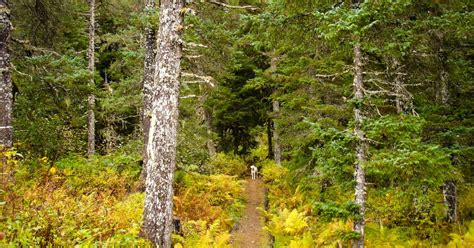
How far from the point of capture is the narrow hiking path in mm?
11758

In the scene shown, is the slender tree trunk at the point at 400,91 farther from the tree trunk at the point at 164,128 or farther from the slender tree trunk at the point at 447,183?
the tree trunk at the point at 164,128

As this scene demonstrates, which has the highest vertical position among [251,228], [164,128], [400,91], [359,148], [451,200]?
[400,91]

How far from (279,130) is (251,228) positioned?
14.1 feet

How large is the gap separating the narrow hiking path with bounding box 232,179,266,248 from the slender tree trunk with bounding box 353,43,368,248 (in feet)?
14.9

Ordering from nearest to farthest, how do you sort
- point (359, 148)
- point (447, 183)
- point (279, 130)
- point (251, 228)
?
point (359, 148)
point (447, 183)
point (251, 228)
point (279, 130)

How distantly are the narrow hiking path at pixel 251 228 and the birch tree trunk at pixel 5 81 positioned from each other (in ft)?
23.5

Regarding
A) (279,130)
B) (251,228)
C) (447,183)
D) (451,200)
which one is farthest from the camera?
(279,130)

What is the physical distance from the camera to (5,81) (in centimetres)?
1007

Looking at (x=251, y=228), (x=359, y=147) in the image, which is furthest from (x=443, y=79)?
(x=251, y=228)

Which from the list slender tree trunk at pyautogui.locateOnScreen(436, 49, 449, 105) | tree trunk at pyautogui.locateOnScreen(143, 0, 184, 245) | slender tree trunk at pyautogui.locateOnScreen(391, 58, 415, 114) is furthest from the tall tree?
slender tree trunk at pyautogui.locateOnScreen(436, 49, 449, 105)

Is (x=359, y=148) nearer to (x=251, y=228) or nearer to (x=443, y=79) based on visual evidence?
(x=443, y=79)

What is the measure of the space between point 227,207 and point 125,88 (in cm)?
614

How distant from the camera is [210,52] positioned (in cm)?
1116

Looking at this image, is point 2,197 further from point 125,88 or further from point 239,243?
point 125,88
